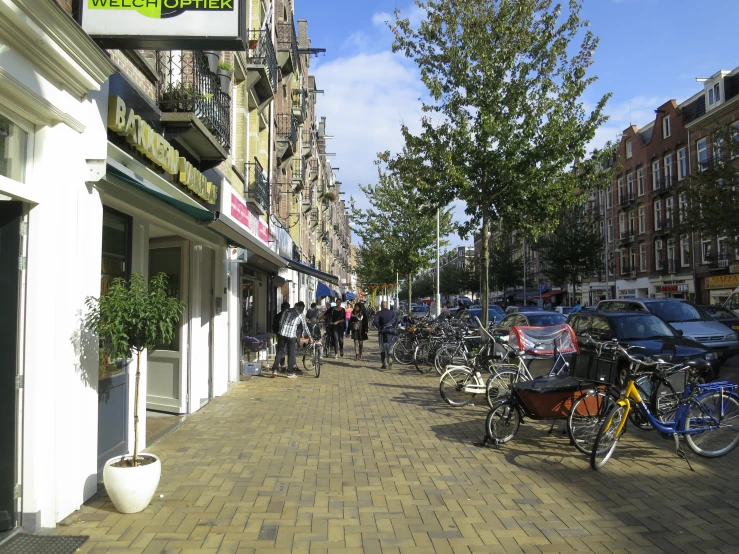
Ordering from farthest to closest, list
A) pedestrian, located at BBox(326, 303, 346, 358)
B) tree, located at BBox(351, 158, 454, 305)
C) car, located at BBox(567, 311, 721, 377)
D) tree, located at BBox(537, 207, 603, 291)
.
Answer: tree, located at BBox(537, 207, 603, 291)
tree, located at BBox(351, 158, 454, 305)
pedestrian, located at BBox(326, 303, 346, 358)
car, located at BBox(567, 311, 721, 377)

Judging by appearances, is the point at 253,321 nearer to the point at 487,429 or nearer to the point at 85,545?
the point at 487,429

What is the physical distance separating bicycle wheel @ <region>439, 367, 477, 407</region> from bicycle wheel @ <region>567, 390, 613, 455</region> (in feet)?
10.5

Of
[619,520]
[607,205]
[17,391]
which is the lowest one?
[619,520]

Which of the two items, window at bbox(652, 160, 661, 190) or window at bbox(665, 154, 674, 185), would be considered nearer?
window at bbox(665, 154, 674, 185)

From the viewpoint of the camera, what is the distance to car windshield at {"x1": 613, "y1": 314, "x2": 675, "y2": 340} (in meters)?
11.0

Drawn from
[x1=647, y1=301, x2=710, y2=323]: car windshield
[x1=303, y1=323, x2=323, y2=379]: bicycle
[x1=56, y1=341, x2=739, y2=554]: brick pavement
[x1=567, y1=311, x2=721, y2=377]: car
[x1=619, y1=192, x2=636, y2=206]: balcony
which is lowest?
[x1=56, y1=341, x2=739, y2=554]: brick pavement

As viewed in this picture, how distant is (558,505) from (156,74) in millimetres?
6729

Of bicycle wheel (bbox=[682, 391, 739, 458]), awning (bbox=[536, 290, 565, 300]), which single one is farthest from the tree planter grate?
awning (bbox=[536, 290, 565, 300])

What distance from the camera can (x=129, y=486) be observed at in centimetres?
462

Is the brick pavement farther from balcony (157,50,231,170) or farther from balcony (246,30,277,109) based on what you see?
balcony (246,30,277,109)

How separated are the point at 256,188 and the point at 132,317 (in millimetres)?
10946

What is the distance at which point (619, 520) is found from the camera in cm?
457

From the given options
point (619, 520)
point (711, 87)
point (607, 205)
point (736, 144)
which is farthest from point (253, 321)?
point (607, 205)

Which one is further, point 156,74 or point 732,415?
point 156,74
